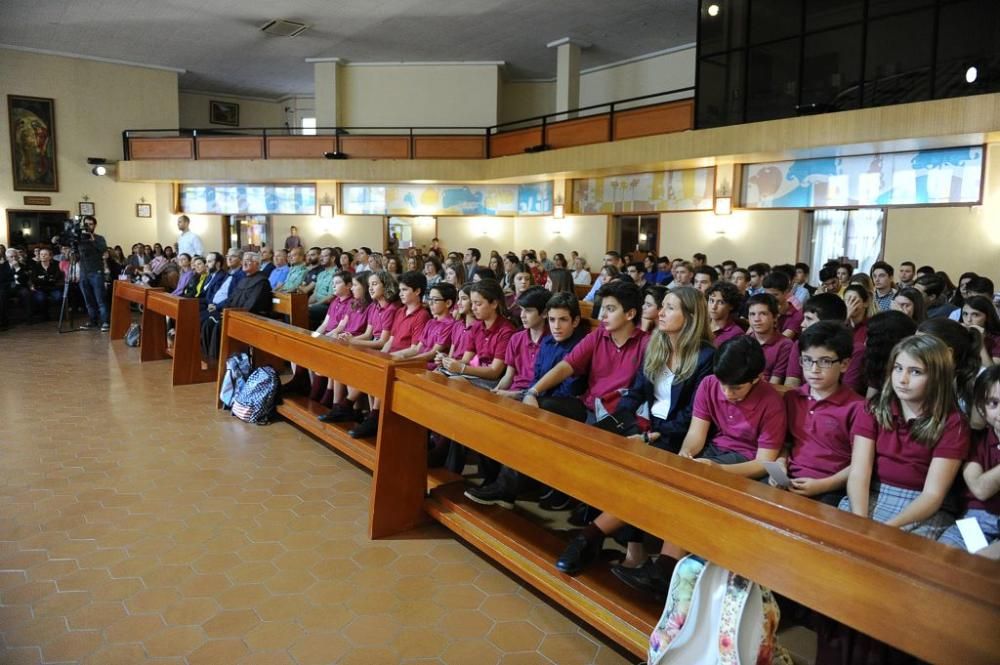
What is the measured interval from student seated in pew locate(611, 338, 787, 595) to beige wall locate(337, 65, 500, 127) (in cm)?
1416

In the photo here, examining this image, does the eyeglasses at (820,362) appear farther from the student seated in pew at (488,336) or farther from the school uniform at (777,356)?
the student seated in pew at (488,336)

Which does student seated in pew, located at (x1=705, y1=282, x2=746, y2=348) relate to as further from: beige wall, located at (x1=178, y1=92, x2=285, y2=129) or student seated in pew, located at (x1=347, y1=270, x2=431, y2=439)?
beige wall, located at (x1=178, y1=92, x2=285, y2=129)

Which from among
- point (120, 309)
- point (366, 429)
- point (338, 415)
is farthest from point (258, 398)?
point (120, 309)

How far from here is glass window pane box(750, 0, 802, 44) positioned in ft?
35.0

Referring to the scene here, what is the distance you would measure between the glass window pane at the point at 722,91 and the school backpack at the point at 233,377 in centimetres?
857

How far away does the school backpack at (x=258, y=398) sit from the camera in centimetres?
523

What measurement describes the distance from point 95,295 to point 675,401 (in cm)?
1033

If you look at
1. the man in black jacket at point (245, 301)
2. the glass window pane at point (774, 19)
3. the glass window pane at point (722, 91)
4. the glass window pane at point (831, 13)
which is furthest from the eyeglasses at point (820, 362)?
the glass window pane at point (774, 19)

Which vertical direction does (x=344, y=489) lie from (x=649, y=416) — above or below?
below

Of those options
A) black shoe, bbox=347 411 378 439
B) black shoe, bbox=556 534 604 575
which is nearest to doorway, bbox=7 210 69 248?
black shoe, bbox=347 411 378 439

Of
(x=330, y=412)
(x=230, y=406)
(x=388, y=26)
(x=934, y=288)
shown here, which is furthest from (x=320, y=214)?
(x=934, y=288)

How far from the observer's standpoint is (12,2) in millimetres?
12109

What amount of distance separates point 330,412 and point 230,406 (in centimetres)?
135

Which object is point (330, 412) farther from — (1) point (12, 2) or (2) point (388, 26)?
(1) point (12, 2)
